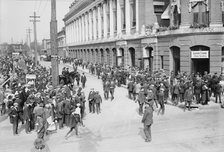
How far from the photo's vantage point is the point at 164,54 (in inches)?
1192

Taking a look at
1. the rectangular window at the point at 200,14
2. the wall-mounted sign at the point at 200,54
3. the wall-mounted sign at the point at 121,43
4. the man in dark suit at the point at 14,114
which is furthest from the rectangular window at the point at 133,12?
the man in dark suit at the point at 14,114

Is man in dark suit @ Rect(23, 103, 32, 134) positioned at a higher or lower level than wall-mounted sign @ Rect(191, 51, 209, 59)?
lower

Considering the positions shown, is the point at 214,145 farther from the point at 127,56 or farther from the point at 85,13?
the point at 85,13

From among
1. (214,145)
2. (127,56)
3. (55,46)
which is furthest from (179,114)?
(127,56)

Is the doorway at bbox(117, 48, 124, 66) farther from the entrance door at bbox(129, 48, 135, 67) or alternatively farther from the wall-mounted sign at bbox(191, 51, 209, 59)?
the wall-mounted sign at bbox(191, 51, 209, 59)

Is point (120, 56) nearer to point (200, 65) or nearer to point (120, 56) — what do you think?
point (120, 56)

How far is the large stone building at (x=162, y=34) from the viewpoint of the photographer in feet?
85.5

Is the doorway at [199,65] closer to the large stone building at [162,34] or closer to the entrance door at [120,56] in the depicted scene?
the large stone building at [162,34]

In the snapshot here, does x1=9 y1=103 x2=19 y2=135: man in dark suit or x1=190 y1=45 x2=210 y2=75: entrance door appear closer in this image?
x1=9 y1=103 x2=19 y2=135: man in dark suit

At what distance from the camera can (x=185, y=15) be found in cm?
2811

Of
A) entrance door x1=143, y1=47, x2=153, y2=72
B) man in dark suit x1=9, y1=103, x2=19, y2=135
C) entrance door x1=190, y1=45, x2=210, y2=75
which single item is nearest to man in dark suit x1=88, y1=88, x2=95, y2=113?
man in dark suit x1=9, y1=103, x2=19, y2=135

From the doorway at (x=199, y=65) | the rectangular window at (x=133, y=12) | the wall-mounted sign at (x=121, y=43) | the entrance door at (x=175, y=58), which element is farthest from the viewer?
the wall-mounted sign at (x=121, y=43)

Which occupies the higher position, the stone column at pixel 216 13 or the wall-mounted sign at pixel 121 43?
the stone column at pixel 216 13

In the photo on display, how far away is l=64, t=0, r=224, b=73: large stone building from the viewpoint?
26047 mm
